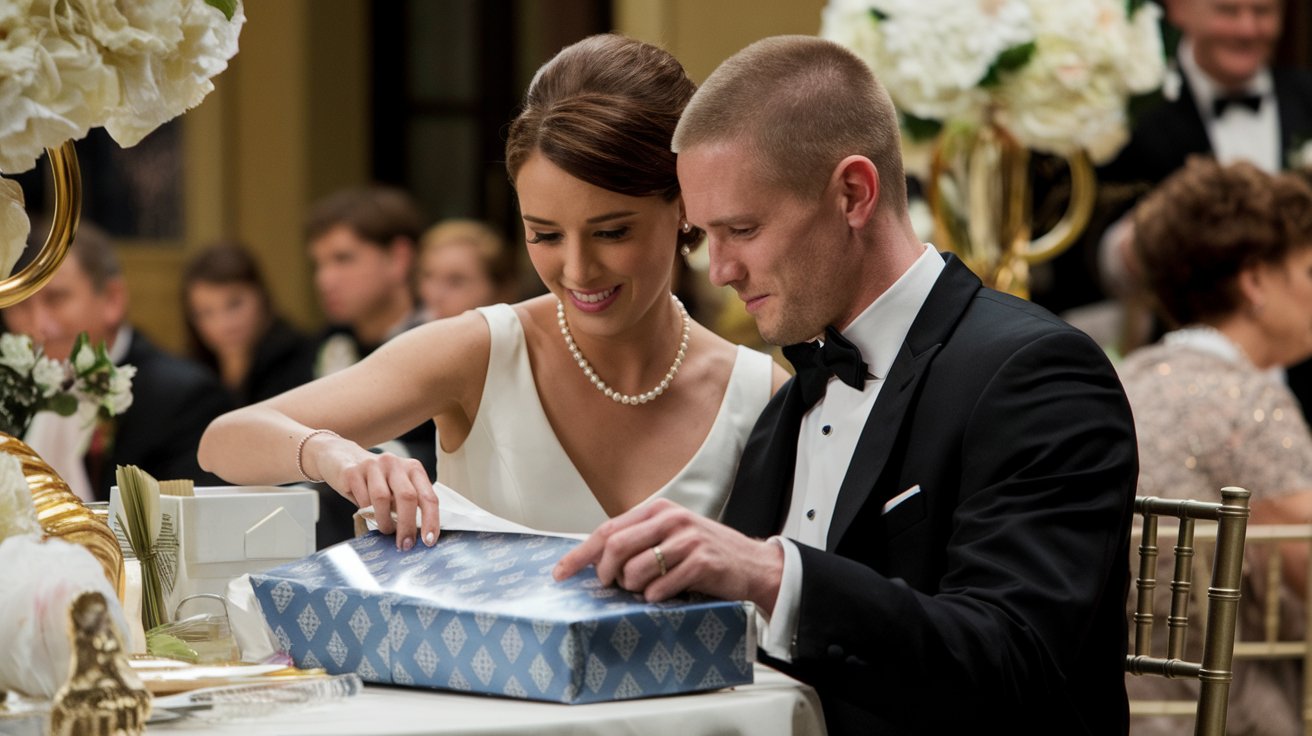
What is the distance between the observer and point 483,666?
1691 millimetres

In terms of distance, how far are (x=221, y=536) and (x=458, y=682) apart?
54 centimetres

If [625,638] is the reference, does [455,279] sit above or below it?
above

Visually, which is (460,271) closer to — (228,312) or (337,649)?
(228,312)

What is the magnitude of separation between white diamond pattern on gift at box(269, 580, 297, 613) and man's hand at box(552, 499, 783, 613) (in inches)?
12.3

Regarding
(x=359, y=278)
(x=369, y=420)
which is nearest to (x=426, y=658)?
(x=369, y=420)

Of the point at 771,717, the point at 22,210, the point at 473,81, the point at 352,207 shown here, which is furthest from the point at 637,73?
the point at 473,81

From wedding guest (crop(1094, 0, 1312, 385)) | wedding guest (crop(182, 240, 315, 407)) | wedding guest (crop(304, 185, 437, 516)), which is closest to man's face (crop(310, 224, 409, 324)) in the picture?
wedding guest (crop(304, 185, 437, 516))

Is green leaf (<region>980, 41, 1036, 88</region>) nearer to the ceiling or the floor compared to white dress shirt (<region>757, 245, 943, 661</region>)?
nearer to the ceiling

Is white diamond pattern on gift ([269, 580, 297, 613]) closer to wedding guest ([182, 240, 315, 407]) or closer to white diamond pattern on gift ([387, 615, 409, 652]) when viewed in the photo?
white diamond pattern on gift ([387, 615, 409, 652])

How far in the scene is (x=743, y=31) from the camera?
7195mm

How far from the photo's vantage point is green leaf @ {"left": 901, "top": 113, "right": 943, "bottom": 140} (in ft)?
13.7

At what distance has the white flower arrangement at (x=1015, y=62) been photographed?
4.01 meters

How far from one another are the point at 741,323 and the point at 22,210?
3327 millimetres

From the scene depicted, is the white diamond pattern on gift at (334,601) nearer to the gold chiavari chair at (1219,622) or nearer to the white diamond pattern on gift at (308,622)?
the white diamond pattern on gift at (308,622)
